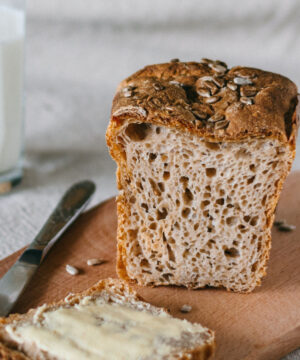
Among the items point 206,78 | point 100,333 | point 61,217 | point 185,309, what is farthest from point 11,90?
point 100,333

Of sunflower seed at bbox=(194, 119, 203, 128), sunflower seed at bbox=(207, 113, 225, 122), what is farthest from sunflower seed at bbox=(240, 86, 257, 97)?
sunflower seed at bbox=(194, 119, 203, 128)

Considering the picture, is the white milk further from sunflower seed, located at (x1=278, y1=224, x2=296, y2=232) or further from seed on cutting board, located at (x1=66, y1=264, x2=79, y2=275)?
sunflower seed, located at (x1=278, y1=224, x2=296, y2=232)

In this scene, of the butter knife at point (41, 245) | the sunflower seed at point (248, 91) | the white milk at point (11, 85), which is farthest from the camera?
the white milk at point (11, 85)

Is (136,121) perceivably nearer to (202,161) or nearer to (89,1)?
(202,161)

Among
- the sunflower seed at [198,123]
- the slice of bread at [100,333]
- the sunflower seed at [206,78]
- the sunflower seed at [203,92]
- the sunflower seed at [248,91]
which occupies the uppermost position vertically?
the sunflower seed at [206,78]

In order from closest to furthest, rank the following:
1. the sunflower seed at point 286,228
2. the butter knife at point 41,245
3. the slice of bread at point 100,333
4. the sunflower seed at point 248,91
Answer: the slice of bread at point 100,333 < the butter knife at point 41,245 < the sunflower seed at point 248,91 < the sunflower seed at point 286,228

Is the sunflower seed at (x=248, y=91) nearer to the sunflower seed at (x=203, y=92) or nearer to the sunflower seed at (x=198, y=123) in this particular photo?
the sunflower seed at (x=203, y=92)

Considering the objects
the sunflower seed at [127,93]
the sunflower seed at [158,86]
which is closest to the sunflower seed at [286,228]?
the sunflower seed at [158,86]
